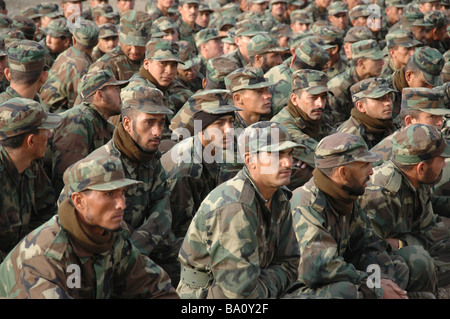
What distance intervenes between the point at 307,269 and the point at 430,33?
7.86 m

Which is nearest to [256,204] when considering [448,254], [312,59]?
[448,254]

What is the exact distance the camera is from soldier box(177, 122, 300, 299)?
3.92m

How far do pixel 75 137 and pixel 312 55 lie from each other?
11.7ft

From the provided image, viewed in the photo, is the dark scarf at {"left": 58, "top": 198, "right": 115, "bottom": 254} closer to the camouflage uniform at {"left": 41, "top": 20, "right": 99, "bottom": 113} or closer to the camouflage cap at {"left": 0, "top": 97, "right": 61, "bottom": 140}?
Answer: the camouflage cap at {"left": 0, "top": 97, "right": 61, "bottom": 140}

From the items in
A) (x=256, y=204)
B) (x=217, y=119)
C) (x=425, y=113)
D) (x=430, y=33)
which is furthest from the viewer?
(x=430, y=33)

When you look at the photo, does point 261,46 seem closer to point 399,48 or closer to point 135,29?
point 135,29

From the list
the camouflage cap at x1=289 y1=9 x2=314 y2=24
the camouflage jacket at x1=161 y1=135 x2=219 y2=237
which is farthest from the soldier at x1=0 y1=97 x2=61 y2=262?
the camouflage cap at x1=289 y1=9 x2=314 y2=24

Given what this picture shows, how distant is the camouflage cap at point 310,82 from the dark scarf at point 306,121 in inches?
8.0

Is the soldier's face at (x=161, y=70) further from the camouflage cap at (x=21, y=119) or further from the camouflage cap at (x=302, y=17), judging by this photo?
the camouflage cap at (x=302, y=17)

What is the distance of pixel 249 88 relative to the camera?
23.2ft

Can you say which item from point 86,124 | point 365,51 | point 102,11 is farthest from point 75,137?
point 102,11

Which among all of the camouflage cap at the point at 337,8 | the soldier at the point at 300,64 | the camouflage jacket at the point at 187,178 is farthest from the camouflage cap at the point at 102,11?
the camouflage jacket at the point at 187,178

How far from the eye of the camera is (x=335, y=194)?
179 inches

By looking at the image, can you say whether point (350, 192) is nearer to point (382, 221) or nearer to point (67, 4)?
point (382, 221)
